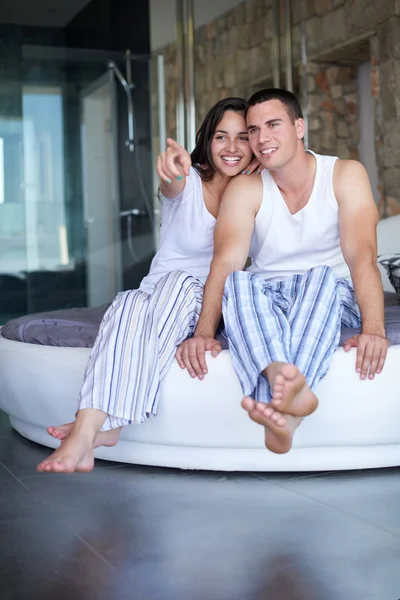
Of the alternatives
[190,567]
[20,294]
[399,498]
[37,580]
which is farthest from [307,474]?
[20,294]

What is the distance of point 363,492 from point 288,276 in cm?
67

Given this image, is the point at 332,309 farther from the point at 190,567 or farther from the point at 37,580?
the point at 37,580

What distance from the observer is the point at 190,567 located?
5.03 feet

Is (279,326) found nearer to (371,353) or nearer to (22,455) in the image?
(371,353)

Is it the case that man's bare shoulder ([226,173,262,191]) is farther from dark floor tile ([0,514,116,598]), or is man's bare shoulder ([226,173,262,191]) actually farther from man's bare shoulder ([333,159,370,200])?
dark floor tile ([0,514,116,598])

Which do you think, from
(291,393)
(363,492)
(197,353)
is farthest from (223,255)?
(363,492)

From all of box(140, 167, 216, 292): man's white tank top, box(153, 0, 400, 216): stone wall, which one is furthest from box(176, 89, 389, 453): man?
box(153, 0, 400, 216): stone wall

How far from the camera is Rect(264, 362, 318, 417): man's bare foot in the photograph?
1.75m

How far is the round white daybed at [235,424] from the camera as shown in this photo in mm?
2084

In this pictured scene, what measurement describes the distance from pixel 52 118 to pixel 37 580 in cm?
392

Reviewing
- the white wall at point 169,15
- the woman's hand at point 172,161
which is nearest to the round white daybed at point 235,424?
the woman's hand at point 172,161

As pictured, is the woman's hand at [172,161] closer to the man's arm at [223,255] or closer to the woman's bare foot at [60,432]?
the man's arm at [223,255]

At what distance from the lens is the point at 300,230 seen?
236cm

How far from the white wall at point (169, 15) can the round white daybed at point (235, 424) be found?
3.49m
